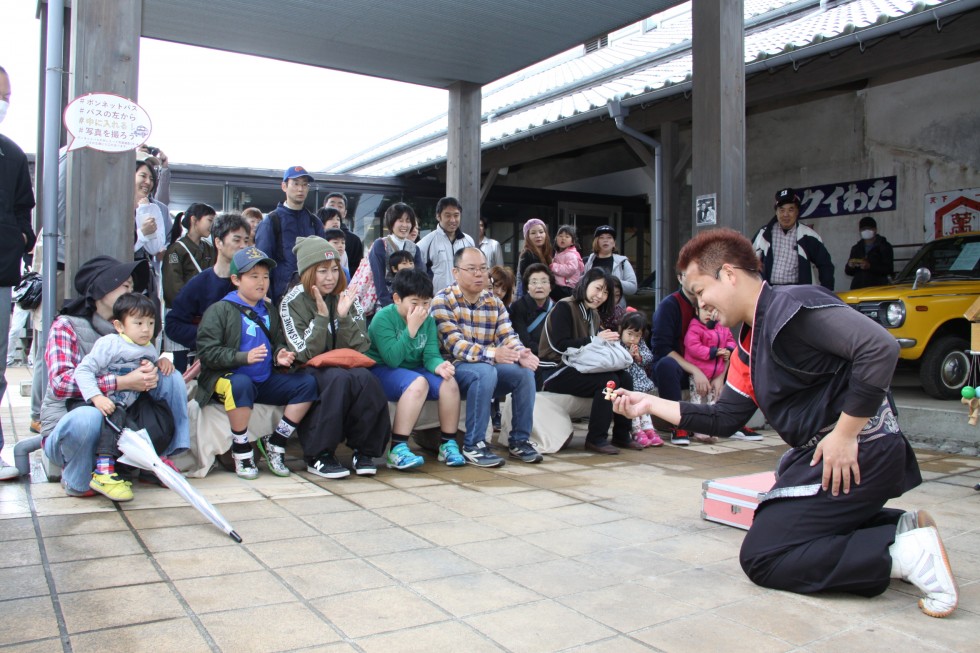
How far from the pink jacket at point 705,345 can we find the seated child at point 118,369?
4156mm

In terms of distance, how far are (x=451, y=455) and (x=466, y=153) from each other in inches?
177

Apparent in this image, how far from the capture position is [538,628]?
8.61 feet

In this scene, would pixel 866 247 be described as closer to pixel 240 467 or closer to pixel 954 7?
pixel 954 7

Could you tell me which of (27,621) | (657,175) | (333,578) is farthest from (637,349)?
(657,175)

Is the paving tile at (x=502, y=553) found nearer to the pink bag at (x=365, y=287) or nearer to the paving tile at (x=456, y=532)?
the paving tile at (x=456, y=532)

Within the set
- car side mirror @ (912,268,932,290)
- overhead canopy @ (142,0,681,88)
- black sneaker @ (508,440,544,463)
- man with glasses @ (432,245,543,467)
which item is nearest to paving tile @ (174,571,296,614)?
man with glasses @ (432,245,543,467)

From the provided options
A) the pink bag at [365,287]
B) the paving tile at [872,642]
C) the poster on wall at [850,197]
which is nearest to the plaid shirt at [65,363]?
the pink bag at [365,287]

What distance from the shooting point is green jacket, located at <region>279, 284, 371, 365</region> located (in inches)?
199

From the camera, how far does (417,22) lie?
7.29 meters

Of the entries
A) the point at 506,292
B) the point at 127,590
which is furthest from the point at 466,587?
the point at 506,292

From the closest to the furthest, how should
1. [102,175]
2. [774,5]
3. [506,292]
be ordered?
[102,175]
[506,292]
[774,5]

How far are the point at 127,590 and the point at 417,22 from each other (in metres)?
5.90

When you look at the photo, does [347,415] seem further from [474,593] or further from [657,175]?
Answer: [657,175]

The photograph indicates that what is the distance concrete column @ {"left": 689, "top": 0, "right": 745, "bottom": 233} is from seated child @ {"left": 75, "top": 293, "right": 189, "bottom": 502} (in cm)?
463
